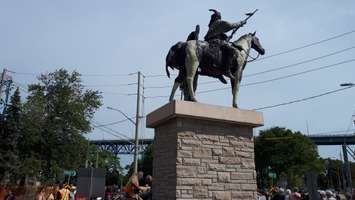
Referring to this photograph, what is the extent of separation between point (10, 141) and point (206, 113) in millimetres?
27652

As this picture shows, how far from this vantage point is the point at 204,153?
28.4ft

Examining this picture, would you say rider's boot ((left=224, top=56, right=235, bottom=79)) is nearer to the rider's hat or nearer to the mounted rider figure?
the mounted rider figure

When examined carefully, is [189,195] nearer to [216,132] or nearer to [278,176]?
[216,132]

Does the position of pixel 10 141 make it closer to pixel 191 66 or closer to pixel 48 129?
pixel 48 129

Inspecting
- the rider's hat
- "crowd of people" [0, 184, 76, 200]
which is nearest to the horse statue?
the rider's hat

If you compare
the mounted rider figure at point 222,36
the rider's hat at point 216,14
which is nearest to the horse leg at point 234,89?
the mounted rider figure at point 222,36

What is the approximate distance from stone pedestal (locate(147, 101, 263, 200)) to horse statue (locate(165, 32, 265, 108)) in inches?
22.2

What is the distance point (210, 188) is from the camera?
8.45 meters

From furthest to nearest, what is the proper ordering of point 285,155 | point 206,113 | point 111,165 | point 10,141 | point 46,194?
point 111,165, point 285,155, point 10,141, point 46,194, point 206,113

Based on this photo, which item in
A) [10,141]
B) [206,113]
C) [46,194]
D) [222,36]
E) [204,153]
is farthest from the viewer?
[10,141]

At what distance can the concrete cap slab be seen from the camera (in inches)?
338

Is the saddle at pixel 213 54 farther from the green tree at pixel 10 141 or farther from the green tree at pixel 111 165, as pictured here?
the green tree at pixel 111 165

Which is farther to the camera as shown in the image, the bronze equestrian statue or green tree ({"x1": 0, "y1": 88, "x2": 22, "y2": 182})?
green tree ({"x1": 0, "y1": 88, "x2": 22, "y2": 182})

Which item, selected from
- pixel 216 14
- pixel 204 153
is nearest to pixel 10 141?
pixel 216 14
